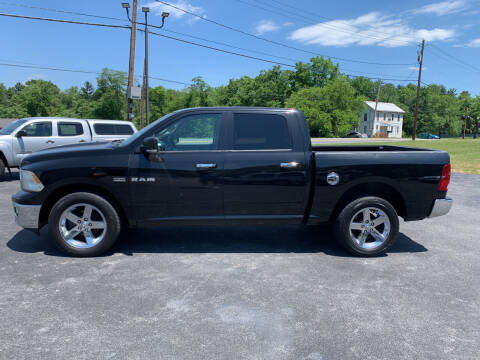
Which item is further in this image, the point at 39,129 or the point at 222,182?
the point at 39,129

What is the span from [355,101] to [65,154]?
191 ft

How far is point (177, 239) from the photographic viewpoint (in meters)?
5.07

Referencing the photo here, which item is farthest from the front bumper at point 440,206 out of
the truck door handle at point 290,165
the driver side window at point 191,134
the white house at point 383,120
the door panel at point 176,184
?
the white house at point 383,120

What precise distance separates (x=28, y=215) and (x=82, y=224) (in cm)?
64

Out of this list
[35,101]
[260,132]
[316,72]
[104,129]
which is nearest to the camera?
[260,132]

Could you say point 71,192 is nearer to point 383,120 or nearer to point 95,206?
point 95,206

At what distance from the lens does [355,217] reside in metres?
4.45

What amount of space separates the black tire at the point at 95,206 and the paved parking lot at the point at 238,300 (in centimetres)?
18

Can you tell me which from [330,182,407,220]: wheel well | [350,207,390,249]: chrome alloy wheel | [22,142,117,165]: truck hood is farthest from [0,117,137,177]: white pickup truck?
[350,207,390,249]: chrome alloy wheel

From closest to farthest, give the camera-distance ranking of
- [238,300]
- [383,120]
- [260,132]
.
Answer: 1. [238,300]
2. [260,132]
3. [383,120]

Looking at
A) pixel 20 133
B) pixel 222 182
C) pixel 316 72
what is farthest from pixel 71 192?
pixel 316 72

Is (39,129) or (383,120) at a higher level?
(383,120)

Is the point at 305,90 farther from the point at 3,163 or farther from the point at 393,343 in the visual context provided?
the point at 393,343

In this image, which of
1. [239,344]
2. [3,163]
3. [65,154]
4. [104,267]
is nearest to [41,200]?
[65,154]
